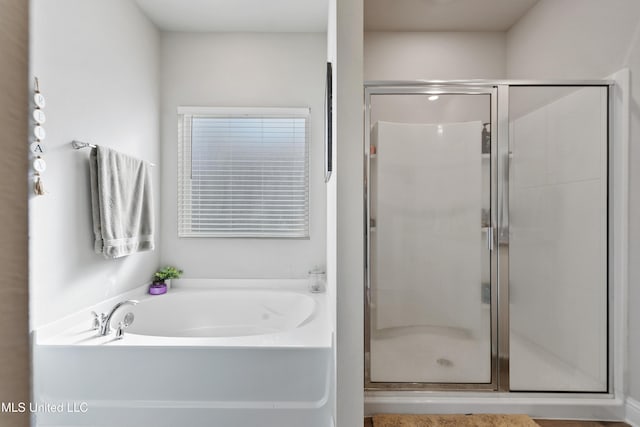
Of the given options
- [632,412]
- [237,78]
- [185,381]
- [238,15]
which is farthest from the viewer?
[237,78]

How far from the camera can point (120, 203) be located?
206 cm

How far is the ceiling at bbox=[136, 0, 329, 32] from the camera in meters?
2.37

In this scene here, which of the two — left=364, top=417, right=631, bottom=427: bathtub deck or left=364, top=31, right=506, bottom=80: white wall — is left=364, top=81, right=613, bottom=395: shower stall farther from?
left=364, top=31, right=506, bottom=80: white wall

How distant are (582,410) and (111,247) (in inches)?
114

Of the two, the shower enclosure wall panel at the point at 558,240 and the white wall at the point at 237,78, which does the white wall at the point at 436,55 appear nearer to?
the white wall at the point at 237,78

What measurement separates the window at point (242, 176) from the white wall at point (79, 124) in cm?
41

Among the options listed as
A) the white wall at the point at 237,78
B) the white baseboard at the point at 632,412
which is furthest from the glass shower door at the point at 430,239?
the white wall at the point at 237,78

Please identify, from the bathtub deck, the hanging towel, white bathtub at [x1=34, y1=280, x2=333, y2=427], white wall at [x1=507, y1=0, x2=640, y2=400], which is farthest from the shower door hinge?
the hanging towel

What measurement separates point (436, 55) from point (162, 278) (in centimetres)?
293

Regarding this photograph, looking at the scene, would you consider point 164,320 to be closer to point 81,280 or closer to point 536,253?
point 81,280

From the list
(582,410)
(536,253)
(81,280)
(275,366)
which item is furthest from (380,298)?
(81,280)

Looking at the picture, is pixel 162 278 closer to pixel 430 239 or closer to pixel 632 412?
pixel 430 239

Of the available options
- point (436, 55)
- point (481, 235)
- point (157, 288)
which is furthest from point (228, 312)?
point (436, 55)

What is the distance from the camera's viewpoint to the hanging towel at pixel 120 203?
6.31 feet
